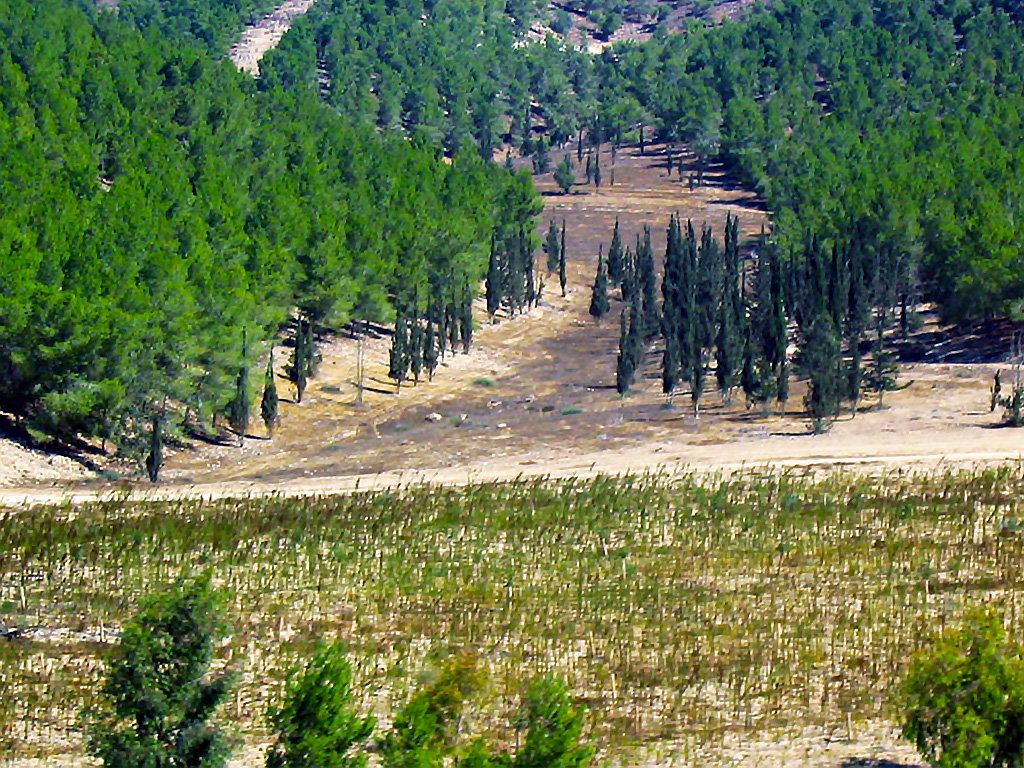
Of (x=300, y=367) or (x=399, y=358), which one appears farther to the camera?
(x=399, y=358)

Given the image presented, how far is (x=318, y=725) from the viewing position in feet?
52.2

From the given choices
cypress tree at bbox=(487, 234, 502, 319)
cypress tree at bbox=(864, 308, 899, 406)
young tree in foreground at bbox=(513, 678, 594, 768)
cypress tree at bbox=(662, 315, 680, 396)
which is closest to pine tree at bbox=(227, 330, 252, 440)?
cypress tree at bbox=(662, 315, 680, 396)

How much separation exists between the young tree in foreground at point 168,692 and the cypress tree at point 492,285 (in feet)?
188

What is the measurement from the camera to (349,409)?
178ft

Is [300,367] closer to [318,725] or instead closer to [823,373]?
[823,373]

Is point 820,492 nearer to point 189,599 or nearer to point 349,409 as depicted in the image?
point 189,599

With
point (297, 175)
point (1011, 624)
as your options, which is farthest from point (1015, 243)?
point (1011, 624)

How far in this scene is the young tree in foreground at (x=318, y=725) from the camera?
15734 millimetres

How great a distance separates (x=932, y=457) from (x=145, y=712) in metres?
23.1

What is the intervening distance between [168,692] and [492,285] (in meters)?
57.8

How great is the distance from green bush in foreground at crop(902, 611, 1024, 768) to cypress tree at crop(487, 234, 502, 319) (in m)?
56.6

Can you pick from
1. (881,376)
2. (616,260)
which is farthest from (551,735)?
(616,260)

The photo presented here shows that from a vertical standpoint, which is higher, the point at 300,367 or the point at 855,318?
the point at 855,318

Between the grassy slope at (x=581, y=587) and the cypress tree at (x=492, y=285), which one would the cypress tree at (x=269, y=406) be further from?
the cypress tree at (x=492, y=285)
